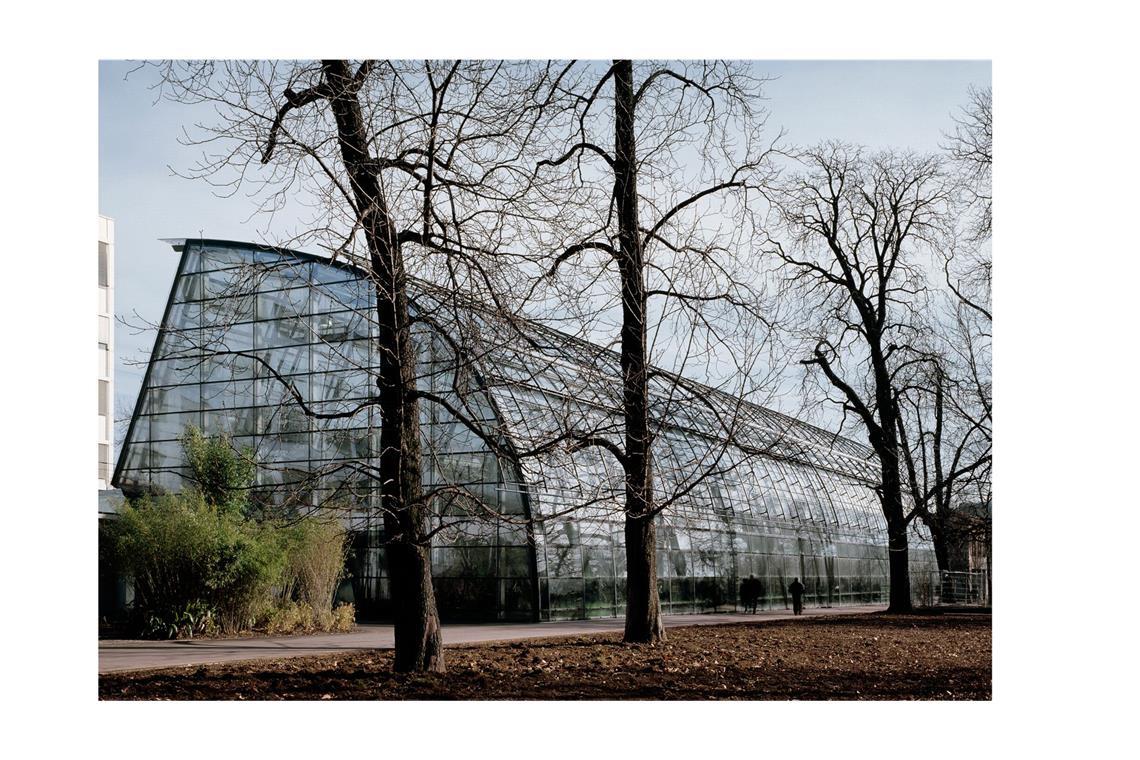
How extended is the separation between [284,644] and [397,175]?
30.3 feet

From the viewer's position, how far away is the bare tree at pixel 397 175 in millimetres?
9219

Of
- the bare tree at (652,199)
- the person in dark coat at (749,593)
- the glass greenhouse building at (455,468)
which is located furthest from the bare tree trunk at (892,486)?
the bare tree at (652,199)

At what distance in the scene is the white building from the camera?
99.6 ft

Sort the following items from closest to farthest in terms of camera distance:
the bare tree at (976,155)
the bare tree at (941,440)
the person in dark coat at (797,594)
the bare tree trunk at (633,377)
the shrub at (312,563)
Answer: the bare tree trunk at (633,377)
the bare tree at (976,155)
the bare tree at (941,440)
the shrub at (312,563)
the person in dark coat at (797,594)

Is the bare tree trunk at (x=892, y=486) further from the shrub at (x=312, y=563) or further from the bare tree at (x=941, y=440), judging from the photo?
the shrub at (x=312, y=563)

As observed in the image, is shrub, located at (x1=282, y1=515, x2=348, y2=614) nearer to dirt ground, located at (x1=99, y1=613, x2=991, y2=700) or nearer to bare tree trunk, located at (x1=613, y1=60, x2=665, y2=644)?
dirt ground, located at (x1=99, y1=613, x2=991, y2=700)

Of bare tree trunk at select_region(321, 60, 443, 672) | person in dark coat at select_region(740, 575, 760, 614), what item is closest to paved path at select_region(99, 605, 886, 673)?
bare tree trunk at select_region(321, 60, 443, 672)

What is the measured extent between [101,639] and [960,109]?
16.3m

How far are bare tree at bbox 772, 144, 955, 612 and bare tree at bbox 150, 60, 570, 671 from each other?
12963 mm

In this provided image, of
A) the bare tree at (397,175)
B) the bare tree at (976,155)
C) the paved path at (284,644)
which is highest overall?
the bare tree at (976,155)

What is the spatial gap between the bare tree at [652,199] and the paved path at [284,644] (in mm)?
4378

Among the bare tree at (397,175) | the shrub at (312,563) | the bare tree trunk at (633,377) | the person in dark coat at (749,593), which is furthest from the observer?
the person in dark coat at (749,593)

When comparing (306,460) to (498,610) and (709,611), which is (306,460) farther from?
(709,611)
